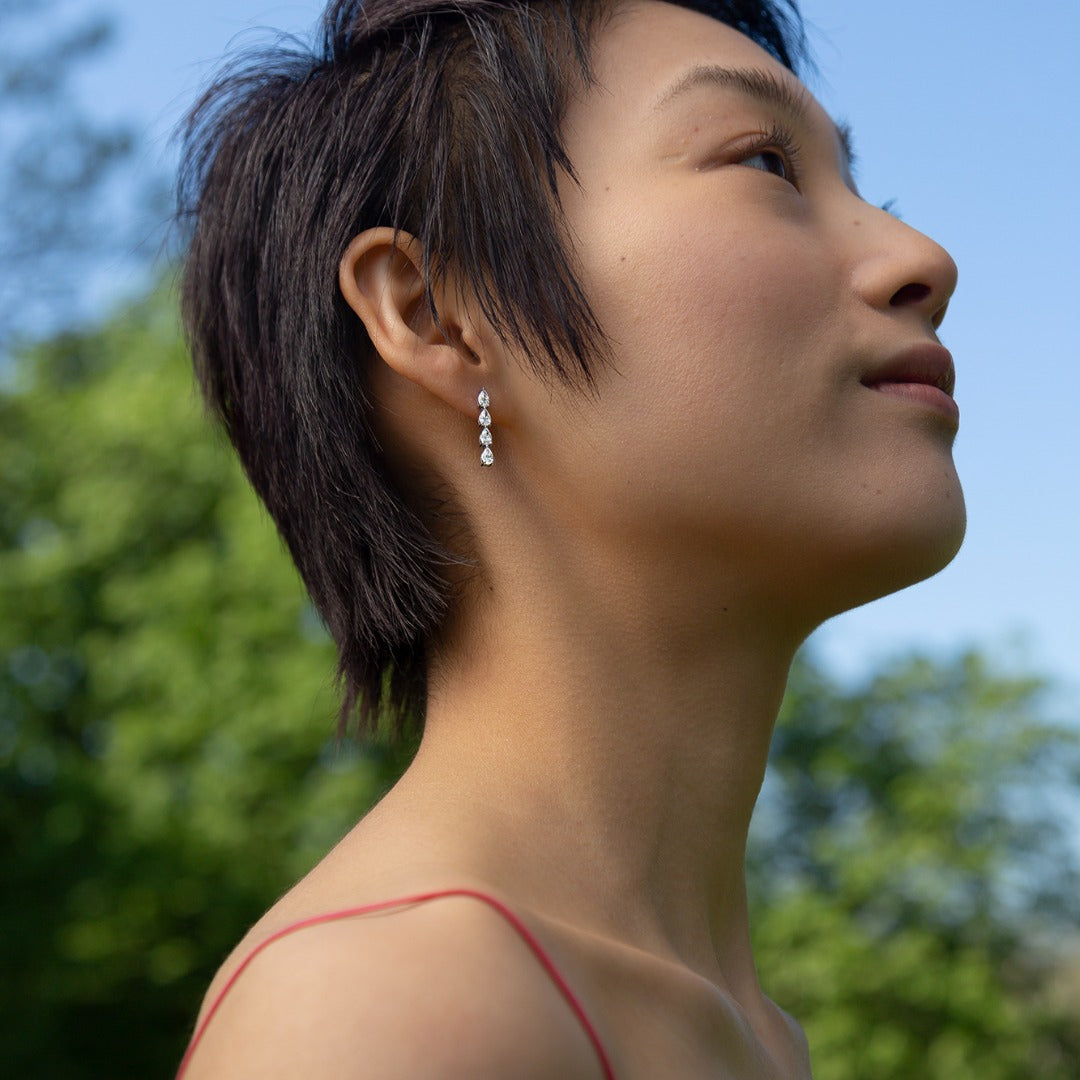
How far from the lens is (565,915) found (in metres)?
1.52

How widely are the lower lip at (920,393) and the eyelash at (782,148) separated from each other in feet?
1.07

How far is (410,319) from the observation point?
184 cm

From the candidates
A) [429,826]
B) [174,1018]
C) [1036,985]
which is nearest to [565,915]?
[429,826]

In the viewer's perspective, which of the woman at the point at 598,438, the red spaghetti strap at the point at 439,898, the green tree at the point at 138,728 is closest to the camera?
the red spaghetti strap at the point at 439,898

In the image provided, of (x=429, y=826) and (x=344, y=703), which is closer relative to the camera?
(x=429, y=826)

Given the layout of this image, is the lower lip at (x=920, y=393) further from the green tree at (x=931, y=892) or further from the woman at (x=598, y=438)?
the green tree at (x=931, y=892)

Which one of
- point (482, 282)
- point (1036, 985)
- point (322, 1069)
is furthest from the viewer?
point (1036, 985)

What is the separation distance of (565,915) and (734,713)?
16.3 inches

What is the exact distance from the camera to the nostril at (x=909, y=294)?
5.88ft

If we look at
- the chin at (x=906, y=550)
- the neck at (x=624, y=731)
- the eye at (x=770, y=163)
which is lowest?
the neck at (x=624, y=731)

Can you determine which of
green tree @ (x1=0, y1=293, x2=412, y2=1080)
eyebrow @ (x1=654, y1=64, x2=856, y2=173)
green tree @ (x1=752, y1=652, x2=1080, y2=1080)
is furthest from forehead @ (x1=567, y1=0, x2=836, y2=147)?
green tree @ (x1=752, y1=652, x2=1080, y2=1080)

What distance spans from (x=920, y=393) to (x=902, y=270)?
0.17 meters

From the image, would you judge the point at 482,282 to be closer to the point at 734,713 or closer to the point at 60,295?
the point at 734,713

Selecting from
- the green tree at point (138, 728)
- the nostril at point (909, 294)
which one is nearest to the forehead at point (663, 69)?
the nostril at point (909, 294)
